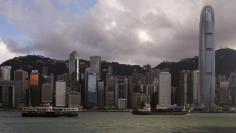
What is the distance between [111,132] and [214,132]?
2381cm

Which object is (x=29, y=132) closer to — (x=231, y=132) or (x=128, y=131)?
(x=128, y=131)

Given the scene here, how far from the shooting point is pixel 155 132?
399 ft

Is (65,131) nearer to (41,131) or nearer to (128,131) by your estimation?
(41,131)

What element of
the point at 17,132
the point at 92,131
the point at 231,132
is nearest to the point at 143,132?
the point at 92,131

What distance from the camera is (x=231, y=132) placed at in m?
123

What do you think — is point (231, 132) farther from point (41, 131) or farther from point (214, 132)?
point (41, 131)

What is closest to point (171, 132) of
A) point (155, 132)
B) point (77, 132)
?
point (155, 132)

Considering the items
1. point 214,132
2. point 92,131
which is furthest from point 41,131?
point 214,132

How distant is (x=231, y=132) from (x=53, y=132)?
40992 millimetres

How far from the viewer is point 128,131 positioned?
413 ft

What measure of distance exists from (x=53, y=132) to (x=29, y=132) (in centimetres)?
567

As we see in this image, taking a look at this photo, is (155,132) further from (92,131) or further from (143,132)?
(92,131)

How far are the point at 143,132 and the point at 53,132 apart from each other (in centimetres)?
2071

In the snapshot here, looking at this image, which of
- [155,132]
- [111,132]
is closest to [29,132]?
[111,132]
